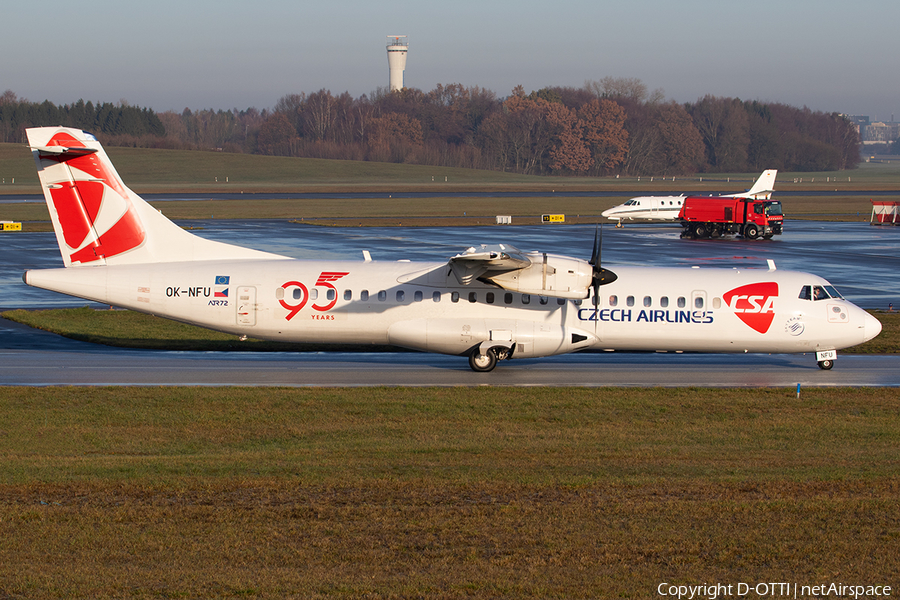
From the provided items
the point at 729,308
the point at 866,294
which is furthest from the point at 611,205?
the point at 729,308

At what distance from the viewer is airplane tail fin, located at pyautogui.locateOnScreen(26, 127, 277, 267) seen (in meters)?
24.4

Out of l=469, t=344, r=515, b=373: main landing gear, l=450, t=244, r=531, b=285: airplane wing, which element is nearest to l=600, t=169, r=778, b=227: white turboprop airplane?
l=469, t=344, r=515, b=373: main landing gear

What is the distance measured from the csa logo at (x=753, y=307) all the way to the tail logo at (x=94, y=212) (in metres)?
17.3

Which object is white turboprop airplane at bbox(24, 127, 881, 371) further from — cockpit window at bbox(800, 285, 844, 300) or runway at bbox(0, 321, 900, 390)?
runway at bbox(0, 321, 900, 390)

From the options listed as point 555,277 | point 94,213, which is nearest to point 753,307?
point 555,277

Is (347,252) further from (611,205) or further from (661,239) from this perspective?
(611,205)

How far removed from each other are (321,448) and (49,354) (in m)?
13.7

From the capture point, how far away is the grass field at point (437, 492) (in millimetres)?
10406

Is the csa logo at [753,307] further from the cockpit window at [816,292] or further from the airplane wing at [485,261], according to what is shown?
the airplane wing at [485,261]

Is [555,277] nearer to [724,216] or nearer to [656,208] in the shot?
[724,216]

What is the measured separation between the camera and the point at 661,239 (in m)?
66.7

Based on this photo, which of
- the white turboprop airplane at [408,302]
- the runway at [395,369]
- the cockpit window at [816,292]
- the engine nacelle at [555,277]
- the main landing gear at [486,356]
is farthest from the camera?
the cockpit window at [816,292]
